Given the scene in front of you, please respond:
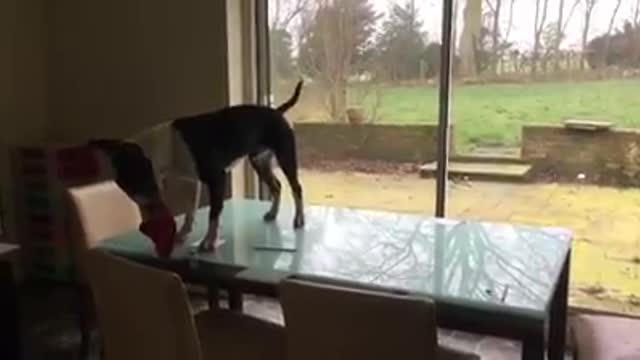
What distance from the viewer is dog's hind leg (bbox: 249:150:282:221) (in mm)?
2527

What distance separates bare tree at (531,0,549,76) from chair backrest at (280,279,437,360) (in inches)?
81.3

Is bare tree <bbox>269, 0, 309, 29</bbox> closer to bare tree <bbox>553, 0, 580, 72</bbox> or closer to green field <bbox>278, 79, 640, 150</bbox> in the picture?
green field <bbox>278, 79, 640, 150</bbox>

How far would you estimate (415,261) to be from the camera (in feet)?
7.11

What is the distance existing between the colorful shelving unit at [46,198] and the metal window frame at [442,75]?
105 cm

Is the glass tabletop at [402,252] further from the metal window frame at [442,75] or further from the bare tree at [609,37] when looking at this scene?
the bare tree at [609,37]

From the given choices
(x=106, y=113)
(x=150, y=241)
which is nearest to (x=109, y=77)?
(x=106, y=113)

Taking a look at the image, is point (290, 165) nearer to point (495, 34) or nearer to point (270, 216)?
point (270, 216)

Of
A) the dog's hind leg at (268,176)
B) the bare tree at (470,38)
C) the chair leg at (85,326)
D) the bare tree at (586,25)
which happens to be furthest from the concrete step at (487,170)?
the chair leg at (85,326)

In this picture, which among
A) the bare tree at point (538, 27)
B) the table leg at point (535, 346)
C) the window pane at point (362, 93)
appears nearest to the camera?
the table leg at point (535, 346)

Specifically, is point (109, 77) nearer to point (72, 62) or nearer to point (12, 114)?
point (72, 62)

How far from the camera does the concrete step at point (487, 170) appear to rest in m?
3.47

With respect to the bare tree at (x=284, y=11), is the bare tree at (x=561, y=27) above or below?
below

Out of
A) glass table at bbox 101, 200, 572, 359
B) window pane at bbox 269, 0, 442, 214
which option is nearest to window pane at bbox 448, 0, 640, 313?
window pane at bbox 269, 0, 442, 214

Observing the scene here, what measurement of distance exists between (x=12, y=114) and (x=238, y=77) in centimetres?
136
